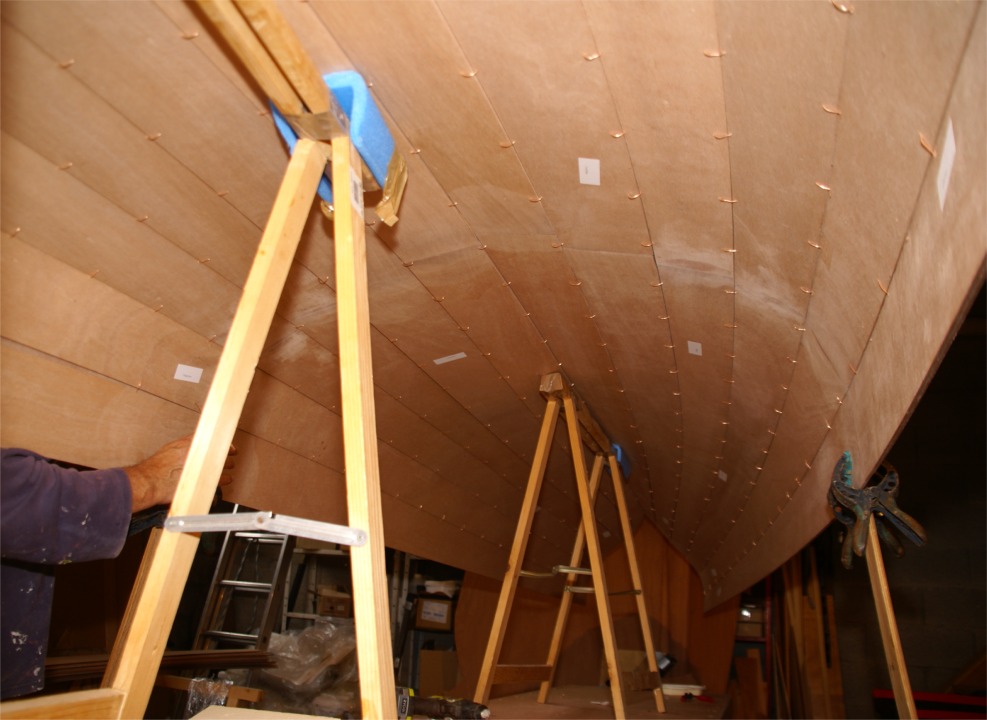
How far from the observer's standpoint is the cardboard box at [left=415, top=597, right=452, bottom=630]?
6395mm

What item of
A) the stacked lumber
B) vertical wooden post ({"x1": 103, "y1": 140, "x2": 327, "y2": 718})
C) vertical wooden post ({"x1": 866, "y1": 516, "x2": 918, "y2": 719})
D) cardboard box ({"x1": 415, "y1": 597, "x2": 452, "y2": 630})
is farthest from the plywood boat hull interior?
the stacked lumber

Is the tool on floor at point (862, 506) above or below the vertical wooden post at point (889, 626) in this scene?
above

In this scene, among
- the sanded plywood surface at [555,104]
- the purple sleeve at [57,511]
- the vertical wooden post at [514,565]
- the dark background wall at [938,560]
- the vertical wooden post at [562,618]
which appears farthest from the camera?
the dark background wall at [938,560]

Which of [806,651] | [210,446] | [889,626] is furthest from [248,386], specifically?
[806,651]

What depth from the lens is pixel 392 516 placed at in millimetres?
3641

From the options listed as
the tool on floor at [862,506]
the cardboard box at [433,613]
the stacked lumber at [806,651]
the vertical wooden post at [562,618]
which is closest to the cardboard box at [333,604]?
the cardboard box at [433,613]

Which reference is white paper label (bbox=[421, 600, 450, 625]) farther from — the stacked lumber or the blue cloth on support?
the blue cloth on support

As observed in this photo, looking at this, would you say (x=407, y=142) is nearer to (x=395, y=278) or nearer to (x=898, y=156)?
(x=395, y=278)

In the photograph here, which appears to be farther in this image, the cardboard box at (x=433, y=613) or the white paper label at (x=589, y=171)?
the cardboard box at (x=433, y=613)

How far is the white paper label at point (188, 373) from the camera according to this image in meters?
2.35

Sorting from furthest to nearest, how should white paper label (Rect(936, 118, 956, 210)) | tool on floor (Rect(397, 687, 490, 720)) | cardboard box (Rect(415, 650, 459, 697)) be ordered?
1. cardboard box (Rect(415, 650, 459, 697))
2. tool on floor (Rect(397, 687, 490, 720))
3. white paper label (Rect(936, 118, 956, 210))

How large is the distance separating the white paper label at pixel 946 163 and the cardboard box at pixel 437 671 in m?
5.84

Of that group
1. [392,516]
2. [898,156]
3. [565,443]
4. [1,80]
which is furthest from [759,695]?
[1,80]

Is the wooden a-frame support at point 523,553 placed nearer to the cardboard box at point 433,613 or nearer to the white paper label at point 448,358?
the white paper label at point 448,358
